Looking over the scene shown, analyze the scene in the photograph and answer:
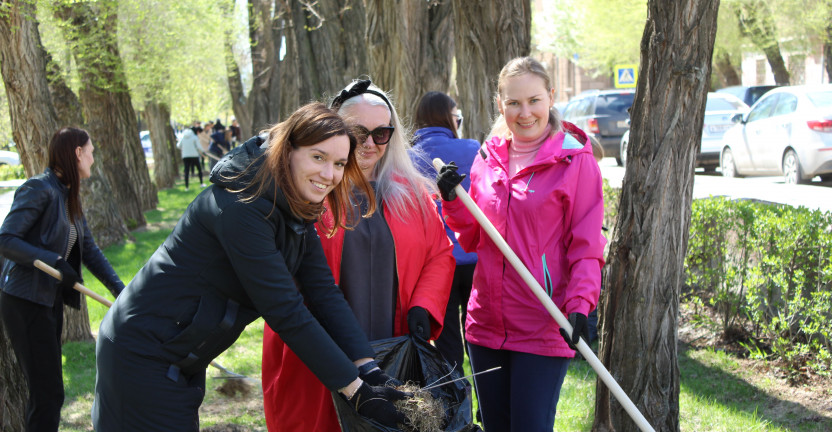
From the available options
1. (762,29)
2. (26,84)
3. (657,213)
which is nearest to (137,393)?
(657,213)

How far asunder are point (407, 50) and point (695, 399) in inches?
187

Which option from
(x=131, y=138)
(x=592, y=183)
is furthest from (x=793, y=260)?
(x=131, y=138)

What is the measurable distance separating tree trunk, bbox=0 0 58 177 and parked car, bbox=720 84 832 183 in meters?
10.5

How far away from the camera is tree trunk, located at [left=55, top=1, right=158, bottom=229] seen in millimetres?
12555

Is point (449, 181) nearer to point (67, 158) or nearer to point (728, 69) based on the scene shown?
point (67, 158)

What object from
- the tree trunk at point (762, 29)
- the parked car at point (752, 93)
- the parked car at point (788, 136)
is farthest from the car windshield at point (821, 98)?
the tree trunk at point (762, 29)

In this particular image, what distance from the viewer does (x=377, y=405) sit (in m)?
2.58

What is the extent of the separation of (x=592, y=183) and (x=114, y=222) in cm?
1121

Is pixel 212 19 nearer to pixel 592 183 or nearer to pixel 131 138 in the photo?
pixel 131 138

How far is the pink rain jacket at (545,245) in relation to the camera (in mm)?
3035

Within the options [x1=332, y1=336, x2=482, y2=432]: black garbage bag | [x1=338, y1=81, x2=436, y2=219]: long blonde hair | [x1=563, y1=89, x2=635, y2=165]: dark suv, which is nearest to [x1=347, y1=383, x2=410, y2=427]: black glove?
[x1=332, y1=336, x2=482, y2=432]: black garbage bag

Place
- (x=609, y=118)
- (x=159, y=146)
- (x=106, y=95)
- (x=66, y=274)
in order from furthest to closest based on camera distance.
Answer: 1. (x=159, y=146)
2. (x=609, y=118)
3. (x=106, y=95)
4. (x=66, y=274)

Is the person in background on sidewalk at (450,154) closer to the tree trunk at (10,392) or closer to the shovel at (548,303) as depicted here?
the shovel at (548,303)

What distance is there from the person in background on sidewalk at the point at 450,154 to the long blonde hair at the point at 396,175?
3.51ft
